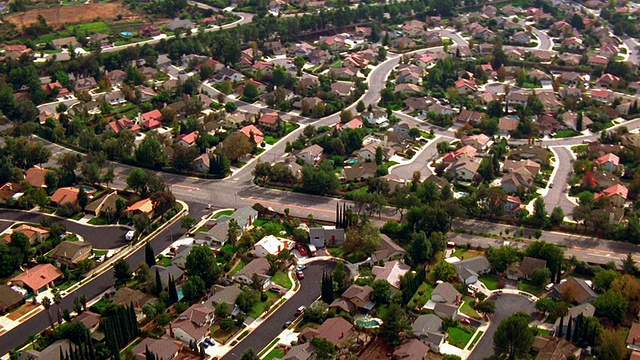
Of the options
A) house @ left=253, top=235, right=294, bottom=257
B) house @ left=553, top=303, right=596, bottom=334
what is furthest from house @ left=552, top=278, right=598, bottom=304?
house @ left=253, top=235, right=294, bottom=257

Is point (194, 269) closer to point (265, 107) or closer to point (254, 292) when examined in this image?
point (254, 292)

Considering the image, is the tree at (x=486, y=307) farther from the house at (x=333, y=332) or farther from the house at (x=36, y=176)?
the house at (x=36, y=176)

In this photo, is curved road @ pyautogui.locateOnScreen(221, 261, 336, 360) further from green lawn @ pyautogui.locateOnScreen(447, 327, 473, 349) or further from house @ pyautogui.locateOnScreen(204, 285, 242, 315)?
green lawn @ pyautogui.locateOnScreen(447, 327, 473, 349)

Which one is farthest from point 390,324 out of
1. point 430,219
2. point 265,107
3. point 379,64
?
point 379,64

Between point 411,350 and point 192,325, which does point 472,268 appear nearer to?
point 411,350

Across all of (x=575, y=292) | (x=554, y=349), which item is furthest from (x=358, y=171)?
(x=554, y=349)
